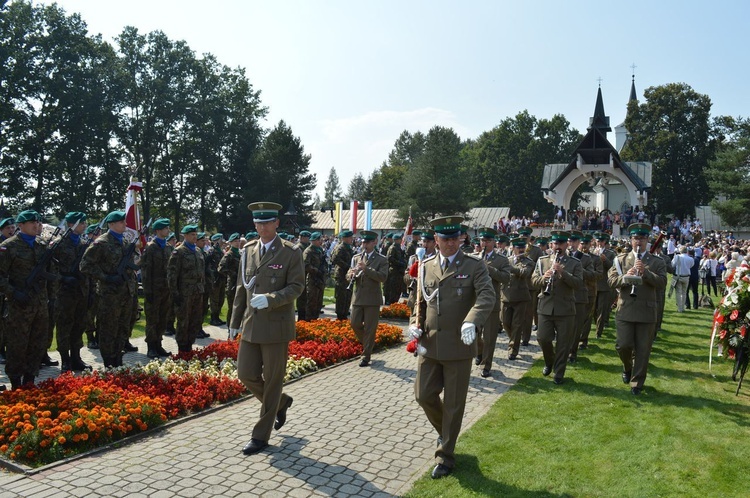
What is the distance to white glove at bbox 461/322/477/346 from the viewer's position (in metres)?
5.28

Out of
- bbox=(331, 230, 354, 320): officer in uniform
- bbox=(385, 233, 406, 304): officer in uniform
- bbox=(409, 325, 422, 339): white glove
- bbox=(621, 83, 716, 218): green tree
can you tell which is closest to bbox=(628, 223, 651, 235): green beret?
bbox=(409, 325, 422, 339): white glove

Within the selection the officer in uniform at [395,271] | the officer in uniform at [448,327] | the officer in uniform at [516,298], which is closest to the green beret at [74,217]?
the officer in uniform at [448,327]

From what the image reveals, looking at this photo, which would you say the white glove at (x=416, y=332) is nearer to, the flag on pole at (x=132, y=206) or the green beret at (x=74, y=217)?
the green beret at (x=74, y=217)

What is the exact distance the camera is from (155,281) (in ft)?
36.0

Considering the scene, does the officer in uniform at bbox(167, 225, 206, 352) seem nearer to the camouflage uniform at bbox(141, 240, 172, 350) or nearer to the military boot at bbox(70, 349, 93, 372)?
the camouflage uniform at bbox(141, 240, 172, 350)

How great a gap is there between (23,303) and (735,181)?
56.7 m

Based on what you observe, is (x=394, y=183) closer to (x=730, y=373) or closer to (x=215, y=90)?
(x=215, y=90)

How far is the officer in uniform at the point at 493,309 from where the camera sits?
9.87 m

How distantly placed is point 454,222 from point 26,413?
5.32 m

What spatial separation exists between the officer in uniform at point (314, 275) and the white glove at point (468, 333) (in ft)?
32.1

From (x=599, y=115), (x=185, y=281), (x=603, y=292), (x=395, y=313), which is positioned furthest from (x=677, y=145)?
(x=185, y=281)

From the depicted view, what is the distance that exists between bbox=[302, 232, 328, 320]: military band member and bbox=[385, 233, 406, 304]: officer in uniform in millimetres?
4289

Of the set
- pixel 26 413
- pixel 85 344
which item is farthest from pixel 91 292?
pixel 26 413

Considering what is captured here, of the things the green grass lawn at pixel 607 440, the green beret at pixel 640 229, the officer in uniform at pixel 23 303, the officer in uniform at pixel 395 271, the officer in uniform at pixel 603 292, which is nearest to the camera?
the green grass lawn at pixel 607 440
